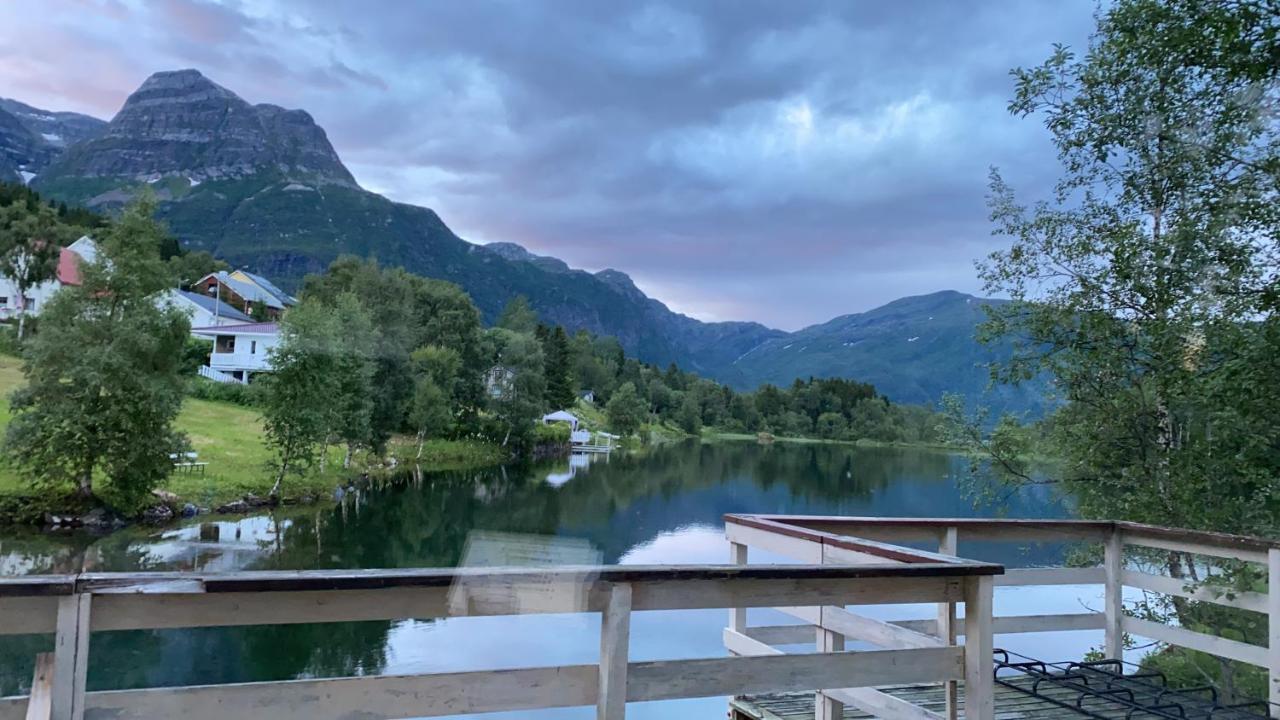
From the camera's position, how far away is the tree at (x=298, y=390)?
25.4 metres

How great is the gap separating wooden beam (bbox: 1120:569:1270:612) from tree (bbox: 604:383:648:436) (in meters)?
61.6

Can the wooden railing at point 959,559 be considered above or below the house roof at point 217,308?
below

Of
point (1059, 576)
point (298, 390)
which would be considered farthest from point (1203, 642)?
point (298, 390)

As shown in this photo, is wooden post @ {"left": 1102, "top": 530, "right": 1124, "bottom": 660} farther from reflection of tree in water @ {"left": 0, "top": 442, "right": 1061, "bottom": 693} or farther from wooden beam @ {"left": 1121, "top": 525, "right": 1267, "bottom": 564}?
reflection of tree in water @ {"left": 0, "top": 442, "right": 1061, "bottom": 693}

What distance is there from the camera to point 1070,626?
4.94m

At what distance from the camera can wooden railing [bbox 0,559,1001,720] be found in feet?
6.01

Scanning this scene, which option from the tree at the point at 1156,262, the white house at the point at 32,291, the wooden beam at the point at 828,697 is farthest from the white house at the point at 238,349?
the wooden beam at the point at 828,697

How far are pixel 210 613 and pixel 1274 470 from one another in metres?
6.82

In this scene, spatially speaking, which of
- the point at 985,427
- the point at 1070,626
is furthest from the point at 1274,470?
the point at 985,427

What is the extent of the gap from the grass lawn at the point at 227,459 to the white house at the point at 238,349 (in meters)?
5.19

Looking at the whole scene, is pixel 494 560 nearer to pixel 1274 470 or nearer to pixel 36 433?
pixel 1274 470

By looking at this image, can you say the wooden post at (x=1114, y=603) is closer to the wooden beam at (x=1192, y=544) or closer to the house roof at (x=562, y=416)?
the wooden beam at (x=1192, y=544)

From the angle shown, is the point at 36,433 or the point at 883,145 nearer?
the point at 36,433

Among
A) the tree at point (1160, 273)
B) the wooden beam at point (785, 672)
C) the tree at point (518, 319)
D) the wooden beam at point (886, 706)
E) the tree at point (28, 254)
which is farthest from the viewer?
the tree at point (518, 319)
